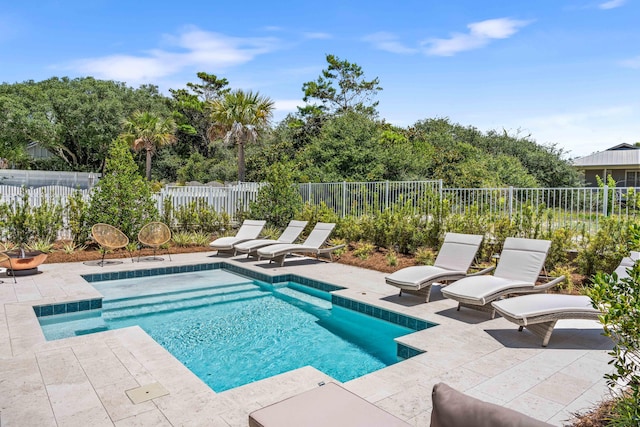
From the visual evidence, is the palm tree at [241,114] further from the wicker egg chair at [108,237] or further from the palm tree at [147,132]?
the wicker egg chair at [108,237]

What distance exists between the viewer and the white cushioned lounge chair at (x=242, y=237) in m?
11.2

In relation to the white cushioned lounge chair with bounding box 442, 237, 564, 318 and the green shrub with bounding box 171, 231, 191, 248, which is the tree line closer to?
the green shrub with bounding box 171, 231, 191, 248

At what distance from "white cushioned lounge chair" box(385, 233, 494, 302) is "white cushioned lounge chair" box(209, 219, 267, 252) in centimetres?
558

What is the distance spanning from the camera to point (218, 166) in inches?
1309

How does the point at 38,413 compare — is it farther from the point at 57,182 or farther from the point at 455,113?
the point at 455,113

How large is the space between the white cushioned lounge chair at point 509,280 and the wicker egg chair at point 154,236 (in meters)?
7.65

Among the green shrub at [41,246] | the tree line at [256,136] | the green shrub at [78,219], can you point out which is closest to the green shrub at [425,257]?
the tree line at [256,136]

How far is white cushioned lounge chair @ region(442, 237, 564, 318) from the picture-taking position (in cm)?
567

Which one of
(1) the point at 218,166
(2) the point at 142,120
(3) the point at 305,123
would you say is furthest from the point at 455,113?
(2) the point at 142,120

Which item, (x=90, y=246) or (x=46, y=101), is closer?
(x=90, y=246)

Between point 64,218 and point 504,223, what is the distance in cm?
1140

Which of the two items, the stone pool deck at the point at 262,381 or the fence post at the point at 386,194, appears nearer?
the stone pool deck at the point at 262,381

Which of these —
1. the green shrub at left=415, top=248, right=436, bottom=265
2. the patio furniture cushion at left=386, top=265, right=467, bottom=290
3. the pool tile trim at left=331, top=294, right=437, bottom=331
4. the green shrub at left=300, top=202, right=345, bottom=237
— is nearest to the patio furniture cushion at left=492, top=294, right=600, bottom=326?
the pool tile trim at left=331, top=294, right=437, bottom=331

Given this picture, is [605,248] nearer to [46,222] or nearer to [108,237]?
[108,237]
